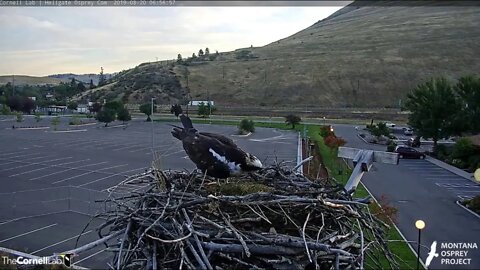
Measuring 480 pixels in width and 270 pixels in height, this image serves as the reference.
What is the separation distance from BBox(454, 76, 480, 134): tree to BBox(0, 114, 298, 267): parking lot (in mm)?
12565

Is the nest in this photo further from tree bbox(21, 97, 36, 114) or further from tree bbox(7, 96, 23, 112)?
tree bbox(21, 97, 36, 114)

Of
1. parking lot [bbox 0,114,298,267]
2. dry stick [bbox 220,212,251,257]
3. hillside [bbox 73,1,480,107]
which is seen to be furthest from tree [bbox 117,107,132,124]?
dry stick [bbox 220,212,251,257]

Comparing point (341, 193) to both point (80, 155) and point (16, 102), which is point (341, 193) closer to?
point (80, 155)

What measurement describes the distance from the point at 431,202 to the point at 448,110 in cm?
1771

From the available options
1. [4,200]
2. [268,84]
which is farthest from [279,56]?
[4,200]

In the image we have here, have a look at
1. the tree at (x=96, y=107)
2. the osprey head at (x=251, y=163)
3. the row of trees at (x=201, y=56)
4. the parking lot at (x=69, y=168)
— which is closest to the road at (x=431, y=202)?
the osprey head at (x=251, y=163)

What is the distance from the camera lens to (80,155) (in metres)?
30.2

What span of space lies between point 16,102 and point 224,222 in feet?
222

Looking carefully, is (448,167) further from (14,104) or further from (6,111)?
(14,104)

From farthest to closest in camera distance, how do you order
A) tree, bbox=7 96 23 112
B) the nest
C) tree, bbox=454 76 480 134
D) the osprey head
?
1. tree, bbox=7 96 23 112
2. tree, bbox=454 76 480 134
3. the osprey head
4. the nest

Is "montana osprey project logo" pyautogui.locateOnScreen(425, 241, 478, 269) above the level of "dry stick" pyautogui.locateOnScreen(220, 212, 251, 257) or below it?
below

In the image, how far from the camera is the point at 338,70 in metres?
89.2

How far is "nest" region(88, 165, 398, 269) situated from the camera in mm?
5488

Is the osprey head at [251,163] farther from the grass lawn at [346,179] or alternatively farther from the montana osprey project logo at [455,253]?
the montana osprey project logo at [455,253]
